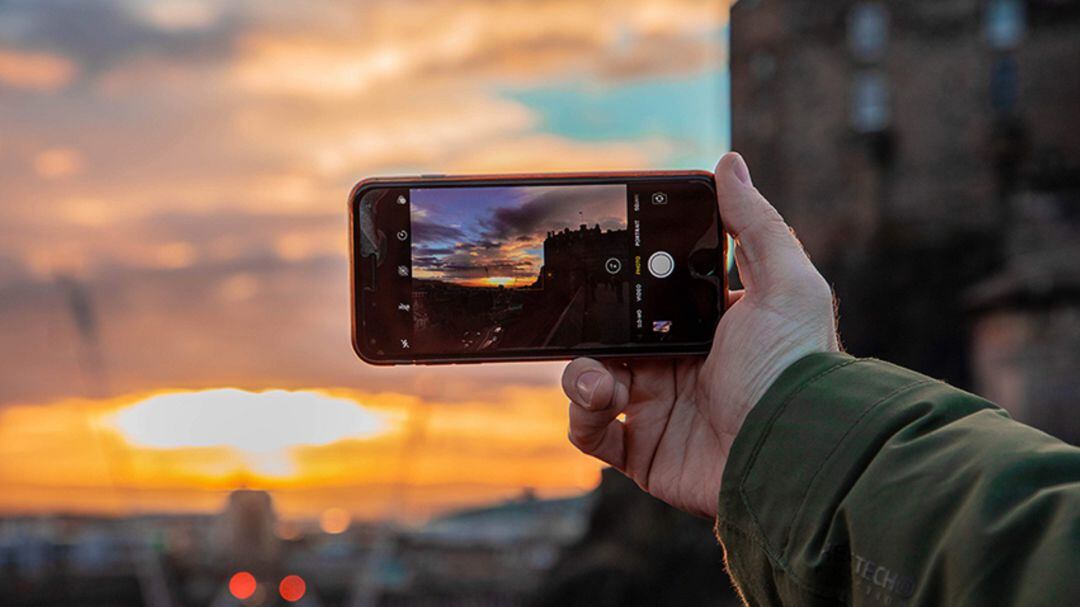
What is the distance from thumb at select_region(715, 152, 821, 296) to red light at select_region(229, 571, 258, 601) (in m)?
86.0

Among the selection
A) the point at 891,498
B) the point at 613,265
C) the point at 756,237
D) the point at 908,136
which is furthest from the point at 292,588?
the point at 891,498

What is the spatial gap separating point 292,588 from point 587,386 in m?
88.4

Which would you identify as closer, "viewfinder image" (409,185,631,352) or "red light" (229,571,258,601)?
"viewfinder image" (409,185,631,352)

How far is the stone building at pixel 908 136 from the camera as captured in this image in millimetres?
44750

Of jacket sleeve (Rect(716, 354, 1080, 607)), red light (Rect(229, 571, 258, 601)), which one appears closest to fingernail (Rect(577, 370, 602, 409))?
jacket sleeve (Rect(716, 354, 1080, 607))

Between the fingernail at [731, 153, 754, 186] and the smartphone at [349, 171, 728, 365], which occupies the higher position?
the fingernail at [731, 153, 754, 186]

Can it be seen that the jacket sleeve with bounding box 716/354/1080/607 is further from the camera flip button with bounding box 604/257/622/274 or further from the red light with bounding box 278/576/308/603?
the red light with bounding box 278/576/308/603

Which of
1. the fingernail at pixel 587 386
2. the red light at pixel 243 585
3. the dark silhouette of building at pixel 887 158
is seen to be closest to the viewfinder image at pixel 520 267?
the fingernail at pixel 587 386

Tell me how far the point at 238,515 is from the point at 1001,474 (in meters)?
83.1

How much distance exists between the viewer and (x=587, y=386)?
2.82 metres

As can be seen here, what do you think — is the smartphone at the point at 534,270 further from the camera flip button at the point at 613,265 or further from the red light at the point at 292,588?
the red light at the point at 292,588

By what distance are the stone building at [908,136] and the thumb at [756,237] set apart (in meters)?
39.0

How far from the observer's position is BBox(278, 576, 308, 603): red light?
87812 millimetres

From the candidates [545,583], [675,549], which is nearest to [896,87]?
[675,549]
